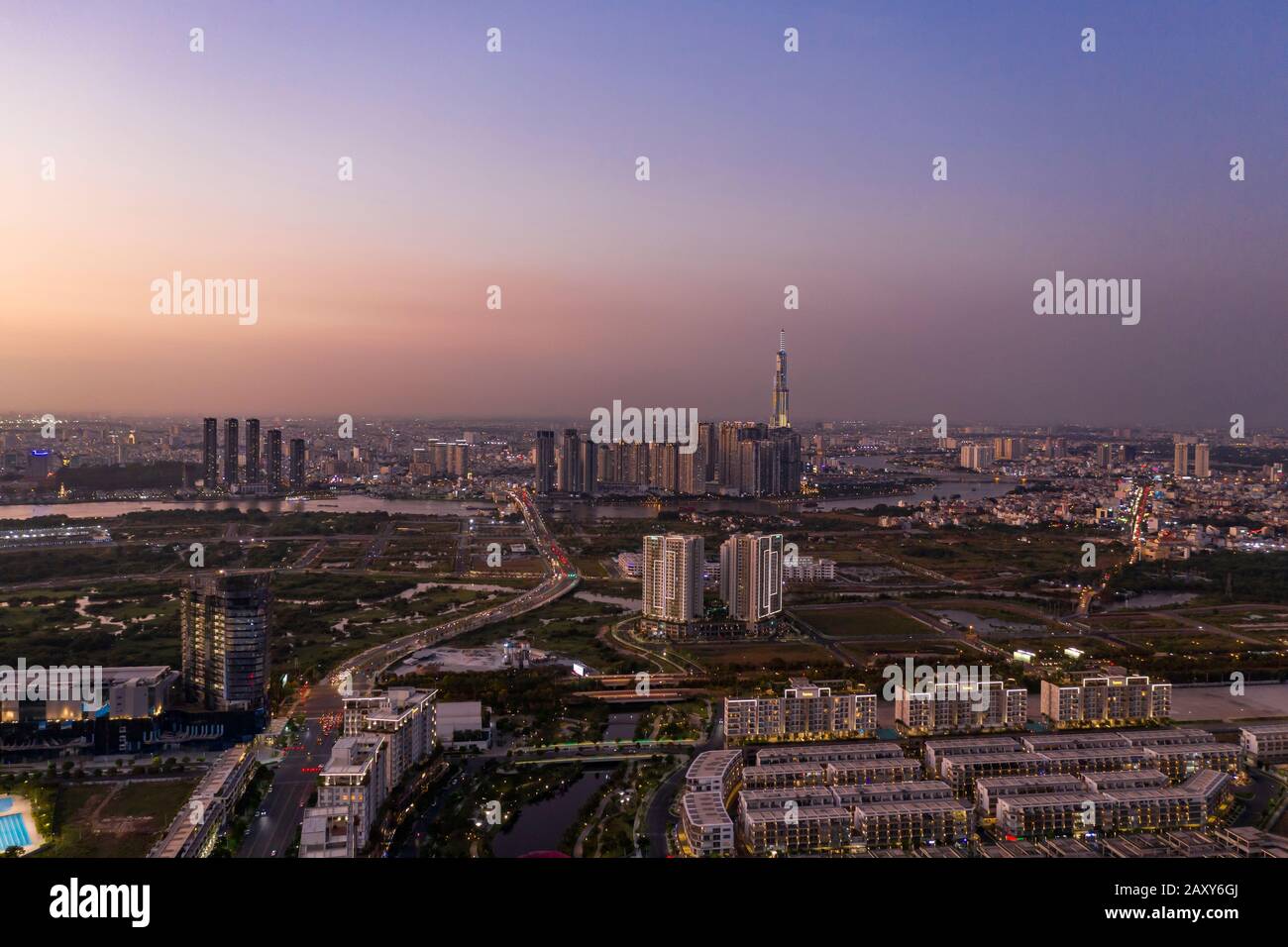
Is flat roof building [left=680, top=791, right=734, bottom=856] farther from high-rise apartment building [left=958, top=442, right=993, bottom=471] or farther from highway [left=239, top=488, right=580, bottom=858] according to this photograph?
high-rise apartment building [left=958, top=442, right=993, bottom=471]

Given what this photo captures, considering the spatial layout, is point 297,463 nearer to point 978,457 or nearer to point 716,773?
point 716,773

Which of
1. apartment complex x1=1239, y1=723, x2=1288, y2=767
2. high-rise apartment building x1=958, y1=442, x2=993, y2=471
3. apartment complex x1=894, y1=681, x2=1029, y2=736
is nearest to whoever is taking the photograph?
Result: apartment complex x1=1239, y1=723, x2=1288, y2=767

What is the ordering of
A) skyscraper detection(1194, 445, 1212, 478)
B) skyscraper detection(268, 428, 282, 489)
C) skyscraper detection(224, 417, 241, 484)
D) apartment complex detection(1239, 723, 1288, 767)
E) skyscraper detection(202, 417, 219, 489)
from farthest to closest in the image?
skyscraper detection(268, 428, 282, 489)
skyscraper detection(1194, 445, 1212, 478)
skyscraper detection(224, 417, 241, 484)
skyscraper detection(202, 417, 219, 489)
apartment complex detection(1239, 723, 1288, 767)

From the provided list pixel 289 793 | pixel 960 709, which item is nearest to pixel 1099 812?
pixel 960 709

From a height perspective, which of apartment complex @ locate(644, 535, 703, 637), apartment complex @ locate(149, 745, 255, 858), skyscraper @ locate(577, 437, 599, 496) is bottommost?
apartment complex @ locate(149, 745, 255, 858)

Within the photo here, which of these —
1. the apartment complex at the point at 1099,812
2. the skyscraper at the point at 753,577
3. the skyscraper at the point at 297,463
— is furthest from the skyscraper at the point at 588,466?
the apartment complex at the point at 1099,812

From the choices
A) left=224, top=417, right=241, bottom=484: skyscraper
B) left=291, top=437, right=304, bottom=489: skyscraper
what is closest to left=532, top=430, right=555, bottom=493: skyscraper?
left=291, top=437, right=304, bottom=489: skyscraper
